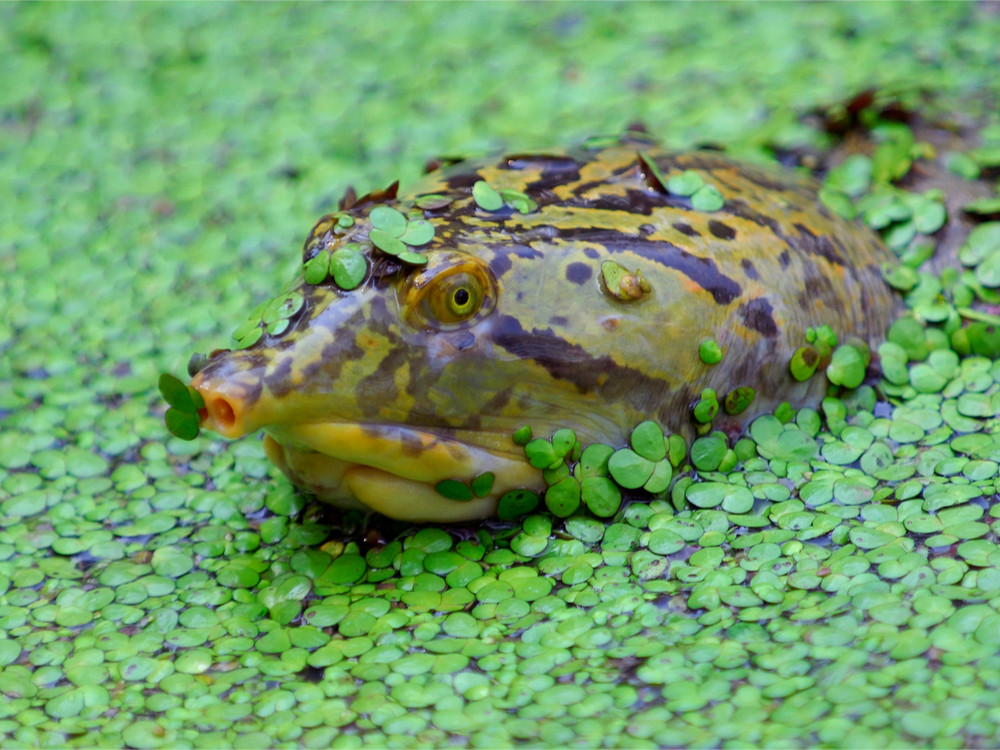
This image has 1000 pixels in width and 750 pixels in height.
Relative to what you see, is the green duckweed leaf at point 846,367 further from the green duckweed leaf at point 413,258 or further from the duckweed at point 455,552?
the green duckweed leaf at point 413,258

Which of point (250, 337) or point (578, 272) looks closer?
point (250, 337)

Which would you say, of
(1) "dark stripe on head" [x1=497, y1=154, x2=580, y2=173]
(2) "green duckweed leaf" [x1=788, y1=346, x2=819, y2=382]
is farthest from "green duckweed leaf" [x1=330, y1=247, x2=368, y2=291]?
(2) "green duckweed leaf" [x1=788, y1=346, x2=819, y2=382]

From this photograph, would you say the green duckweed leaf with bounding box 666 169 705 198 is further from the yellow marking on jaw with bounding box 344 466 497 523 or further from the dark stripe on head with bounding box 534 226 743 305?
the yellow marking on jaw with bounding box 344 466 497 523

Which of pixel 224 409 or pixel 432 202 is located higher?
pixel 432 202

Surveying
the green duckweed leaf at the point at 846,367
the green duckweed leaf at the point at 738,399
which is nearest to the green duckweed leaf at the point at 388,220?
the green duckweed leaf at the point at 738,399

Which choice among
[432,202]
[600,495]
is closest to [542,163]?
[432,202]

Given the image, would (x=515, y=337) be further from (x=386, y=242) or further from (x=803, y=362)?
(x=803, y=362)

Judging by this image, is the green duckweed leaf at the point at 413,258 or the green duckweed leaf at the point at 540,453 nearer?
the green duckweed leaf at the point at 413,258

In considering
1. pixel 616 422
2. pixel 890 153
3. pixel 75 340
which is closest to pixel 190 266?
pixel 75 340
